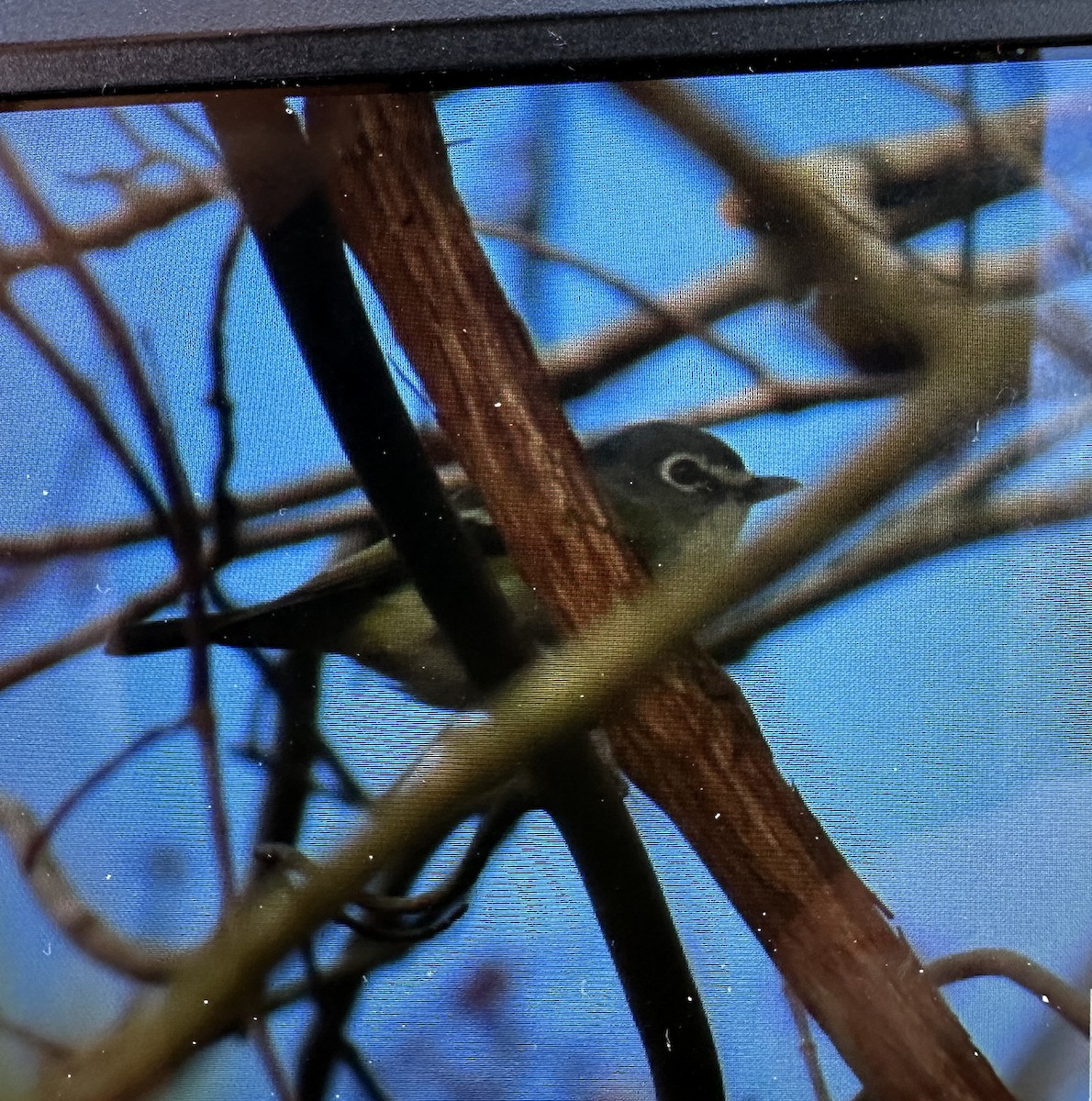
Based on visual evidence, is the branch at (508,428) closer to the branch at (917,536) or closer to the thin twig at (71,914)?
the branch at (917,536)

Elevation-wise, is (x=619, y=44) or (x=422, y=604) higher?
(x=619, y=44)

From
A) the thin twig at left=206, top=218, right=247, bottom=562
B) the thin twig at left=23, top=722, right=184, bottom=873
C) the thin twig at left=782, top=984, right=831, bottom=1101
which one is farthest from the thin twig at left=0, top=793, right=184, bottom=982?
the thin twig at left=782, top=984, right=831, bottom=1101

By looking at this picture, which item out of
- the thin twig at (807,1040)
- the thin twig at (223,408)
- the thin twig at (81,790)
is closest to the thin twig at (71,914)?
the thin twig at (81,790)

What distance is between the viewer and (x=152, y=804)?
46 centimetres

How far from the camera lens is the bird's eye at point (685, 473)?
17.6 inches

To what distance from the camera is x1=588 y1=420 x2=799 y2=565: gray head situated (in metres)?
0.46

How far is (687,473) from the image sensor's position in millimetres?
446

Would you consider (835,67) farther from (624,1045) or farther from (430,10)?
(624,1045)

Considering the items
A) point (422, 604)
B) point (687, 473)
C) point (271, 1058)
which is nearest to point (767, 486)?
point (687, 473)

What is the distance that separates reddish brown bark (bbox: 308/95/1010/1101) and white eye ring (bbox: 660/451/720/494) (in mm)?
33

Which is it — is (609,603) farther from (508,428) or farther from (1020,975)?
(1020,975)

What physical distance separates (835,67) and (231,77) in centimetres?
25

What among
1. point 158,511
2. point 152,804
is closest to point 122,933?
point 152,804

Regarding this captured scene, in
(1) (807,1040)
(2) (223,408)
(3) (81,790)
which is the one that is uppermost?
(2) (223,408)
